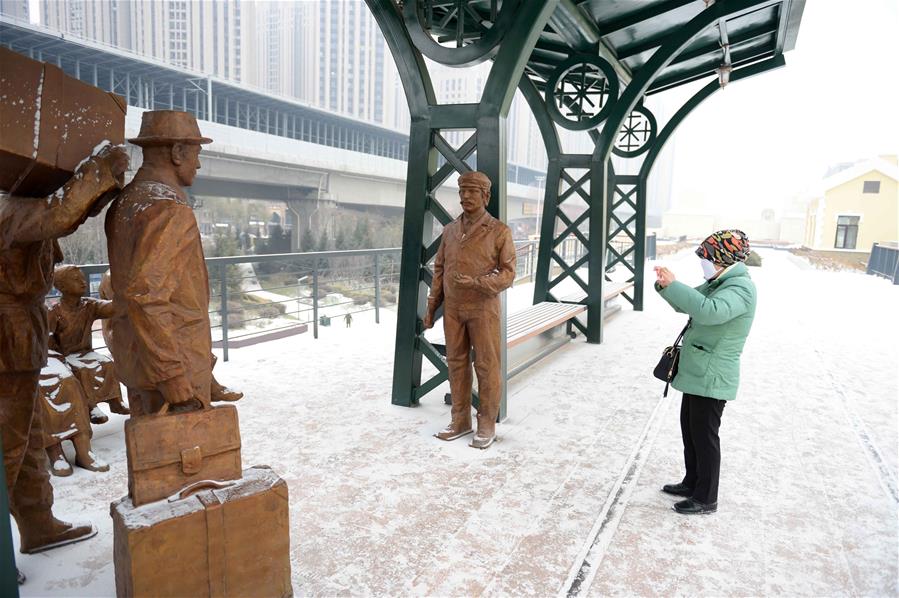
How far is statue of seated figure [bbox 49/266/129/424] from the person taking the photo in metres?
3.67

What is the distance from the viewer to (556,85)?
24.8ft

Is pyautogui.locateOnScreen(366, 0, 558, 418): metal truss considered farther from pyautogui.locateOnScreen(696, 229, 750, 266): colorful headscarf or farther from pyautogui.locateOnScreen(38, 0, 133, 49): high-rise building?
pyautogui.locateOnScreen(38, 0, 133, 49): high-rise building

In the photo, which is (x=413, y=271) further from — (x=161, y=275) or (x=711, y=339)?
(x=161, y=275)

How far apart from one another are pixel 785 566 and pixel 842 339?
24.1 ft

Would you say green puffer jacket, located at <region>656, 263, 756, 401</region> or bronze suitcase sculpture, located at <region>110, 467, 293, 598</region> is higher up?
green puffer jacket, located at <region>656, 263, 756, 401</region>

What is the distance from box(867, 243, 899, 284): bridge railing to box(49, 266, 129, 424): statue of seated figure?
1976cm

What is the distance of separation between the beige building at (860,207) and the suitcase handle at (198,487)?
83.4ft

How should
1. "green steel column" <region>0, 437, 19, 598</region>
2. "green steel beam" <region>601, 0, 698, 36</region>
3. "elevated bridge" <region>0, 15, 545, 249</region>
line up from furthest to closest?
"elevated bridge" <region>0, 15, 545, 249</region>
"green steel beam" <region>601, 0, 698, 36</region>
"green steel column" <region>0, 437, 19, 598</region>

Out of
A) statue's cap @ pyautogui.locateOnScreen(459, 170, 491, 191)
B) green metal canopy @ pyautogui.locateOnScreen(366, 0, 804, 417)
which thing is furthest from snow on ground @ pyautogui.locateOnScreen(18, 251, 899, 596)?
statue's cap @ pyautogui.locateOnScreen(459, 170, 491, 191)

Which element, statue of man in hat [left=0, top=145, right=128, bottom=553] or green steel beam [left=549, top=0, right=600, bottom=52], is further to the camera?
green steel beam [left=549, top=0, right=600, bottom=52]

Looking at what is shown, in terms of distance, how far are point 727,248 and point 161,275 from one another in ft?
9.20

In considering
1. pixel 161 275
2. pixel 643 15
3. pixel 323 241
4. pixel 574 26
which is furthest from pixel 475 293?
pixel 323 241

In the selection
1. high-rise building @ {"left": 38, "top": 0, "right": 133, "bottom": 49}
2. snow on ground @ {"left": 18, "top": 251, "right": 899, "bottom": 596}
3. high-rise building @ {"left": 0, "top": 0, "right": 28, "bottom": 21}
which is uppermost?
high-rise building @ {"left": 38, "top": 0, "right": 133, "bottom": 49}

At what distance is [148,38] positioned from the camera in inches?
901
